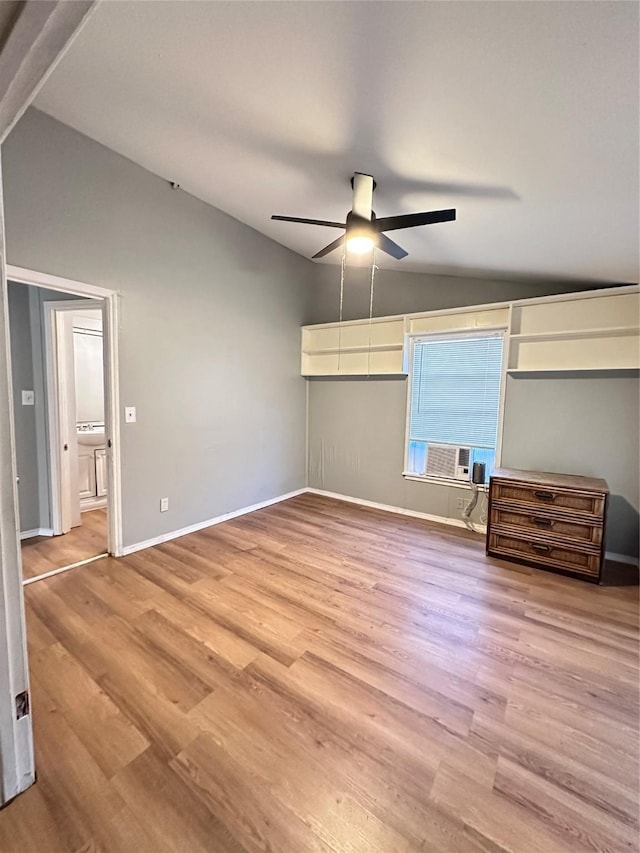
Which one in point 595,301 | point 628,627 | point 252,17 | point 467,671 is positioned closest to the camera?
point 252,17

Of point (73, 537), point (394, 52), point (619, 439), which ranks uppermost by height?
point (394, 52)

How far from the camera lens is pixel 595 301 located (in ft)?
9.68

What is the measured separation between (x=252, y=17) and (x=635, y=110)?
1476 mm

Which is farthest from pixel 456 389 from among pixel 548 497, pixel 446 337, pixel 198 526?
pixel 198 526

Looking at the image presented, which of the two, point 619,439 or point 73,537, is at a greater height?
point 619,439

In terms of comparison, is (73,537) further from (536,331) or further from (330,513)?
(536,331)

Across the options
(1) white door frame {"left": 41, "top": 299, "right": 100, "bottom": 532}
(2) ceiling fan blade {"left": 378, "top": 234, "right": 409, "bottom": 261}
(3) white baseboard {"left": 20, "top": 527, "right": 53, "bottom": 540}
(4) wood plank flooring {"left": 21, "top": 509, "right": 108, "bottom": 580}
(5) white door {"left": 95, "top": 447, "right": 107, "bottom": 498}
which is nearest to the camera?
(2) ceiling fan blade {"left": 378, "top": 234, "right": 409, "bottom": 261}

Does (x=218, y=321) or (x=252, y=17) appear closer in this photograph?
(x=252, y=17)

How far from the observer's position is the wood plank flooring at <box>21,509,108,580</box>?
9.18 feet

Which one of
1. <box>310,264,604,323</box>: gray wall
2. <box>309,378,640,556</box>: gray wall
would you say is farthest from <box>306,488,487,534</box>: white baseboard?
<box>310,264,604,323</box>: gray wall

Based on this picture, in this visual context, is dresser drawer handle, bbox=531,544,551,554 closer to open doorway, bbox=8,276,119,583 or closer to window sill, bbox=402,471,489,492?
window sill, bbox=402,471,489,492

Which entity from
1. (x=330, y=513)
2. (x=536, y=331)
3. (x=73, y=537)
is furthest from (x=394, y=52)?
(x=73, y=537)

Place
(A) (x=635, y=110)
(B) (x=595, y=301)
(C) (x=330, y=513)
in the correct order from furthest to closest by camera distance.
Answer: (C) (x=330, y=513), (B) (x=595, y=301), (A) (x=635, y=110)

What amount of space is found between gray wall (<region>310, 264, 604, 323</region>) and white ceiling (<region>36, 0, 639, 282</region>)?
0.64 metres
